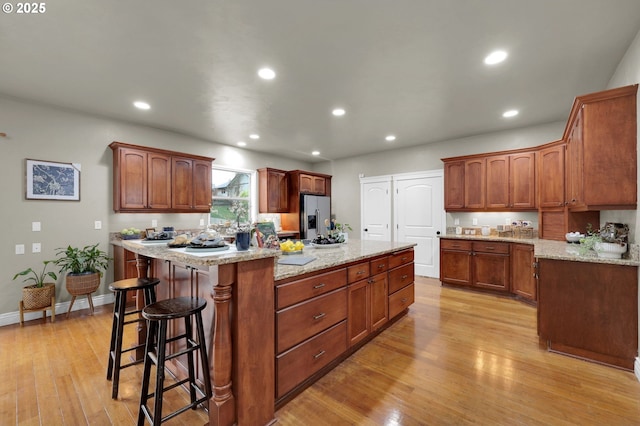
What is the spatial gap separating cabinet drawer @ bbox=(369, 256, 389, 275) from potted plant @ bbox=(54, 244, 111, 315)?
3511 mm

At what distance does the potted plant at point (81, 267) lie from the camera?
340cm

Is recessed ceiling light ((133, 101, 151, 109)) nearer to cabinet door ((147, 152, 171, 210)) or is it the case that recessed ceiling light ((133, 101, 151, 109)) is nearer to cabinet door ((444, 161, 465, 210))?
cabinet door ((147, 152, 171, 210))

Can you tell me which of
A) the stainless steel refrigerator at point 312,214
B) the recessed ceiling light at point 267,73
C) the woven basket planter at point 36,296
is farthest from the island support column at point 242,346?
the stainless steel refrigerator at point 312,214

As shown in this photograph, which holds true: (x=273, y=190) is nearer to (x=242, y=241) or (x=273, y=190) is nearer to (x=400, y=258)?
(x=400, y=258)

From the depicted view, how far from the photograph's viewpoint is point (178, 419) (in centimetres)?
173

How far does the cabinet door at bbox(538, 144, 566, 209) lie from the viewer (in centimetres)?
Answer: 368

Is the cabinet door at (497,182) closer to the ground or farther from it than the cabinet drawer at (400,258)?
farther from it

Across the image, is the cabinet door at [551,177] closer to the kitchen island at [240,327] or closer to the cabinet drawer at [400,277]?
the cabinet drawer at [400,277]

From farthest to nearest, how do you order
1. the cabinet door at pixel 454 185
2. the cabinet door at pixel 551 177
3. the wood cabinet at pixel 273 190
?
the wood cabinet at pixel 273 190, the cabinet door at pixel 454 185, the cabinet door at pixel 551 177

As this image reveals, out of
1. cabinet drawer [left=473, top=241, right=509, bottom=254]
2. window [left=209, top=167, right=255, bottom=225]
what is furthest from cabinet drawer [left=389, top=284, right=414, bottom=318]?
window [left=209, top=167, right=255, bottom=225]

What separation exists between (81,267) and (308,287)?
11.3 ft

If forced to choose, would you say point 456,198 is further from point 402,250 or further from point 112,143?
point 112,143

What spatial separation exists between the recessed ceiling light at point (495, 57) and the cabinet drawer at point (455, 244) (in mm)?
2853

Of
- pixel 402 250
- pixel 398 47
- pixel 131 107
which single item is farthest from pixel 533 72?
pixel 131 107
